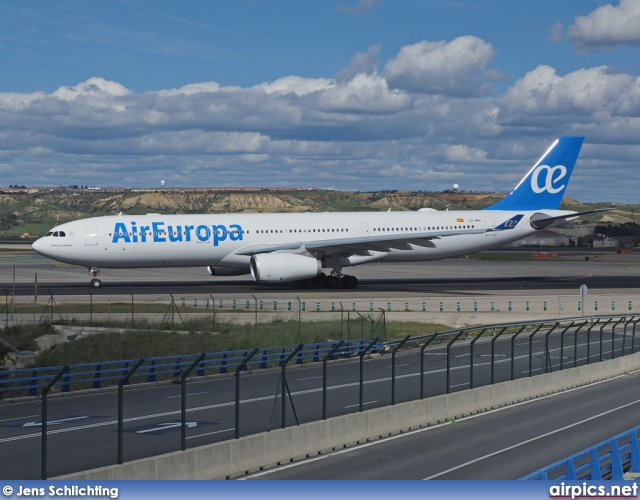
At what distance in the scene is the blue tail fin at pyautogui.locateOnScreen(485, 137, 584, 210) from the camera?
70875 millimetres

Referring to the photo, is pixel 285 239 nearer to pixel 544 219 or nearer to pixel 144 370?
pixel 544 219

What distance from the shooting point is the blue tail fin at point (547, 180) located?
70875 millimetres

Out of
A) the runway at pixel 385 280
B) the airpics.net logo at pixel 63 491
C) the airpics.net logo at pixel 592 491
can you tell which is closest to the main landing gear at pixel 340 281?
the runway at pixel 385 280

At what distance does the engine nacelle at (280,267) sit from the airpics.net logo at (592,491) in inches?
1736

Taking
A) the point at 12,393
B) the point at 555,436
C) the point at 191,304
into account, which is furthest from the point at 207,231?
Result: the point at 555,436

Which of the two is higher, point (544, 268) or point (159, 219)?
point (159, 219)

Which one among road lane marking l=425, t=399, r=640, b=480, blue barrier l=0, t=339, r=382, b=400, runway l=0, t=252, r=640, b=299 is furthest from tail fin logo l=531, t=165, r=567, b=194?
road lane marking l=425, t=399, r=640, b=480

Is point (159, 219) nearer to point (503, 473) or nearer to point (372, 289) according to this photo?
point (372, 289)

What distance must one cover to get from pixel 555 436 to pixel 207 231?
3924 cm

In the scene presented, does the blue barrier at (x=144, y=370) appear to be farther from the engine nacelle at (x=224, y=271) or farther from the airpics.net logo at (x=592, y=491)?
the engine nacelle at (x=224, y=271)

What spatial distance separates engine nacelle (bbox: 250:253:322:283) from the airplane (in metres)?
0.06

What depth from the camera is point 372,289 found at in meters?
63.8

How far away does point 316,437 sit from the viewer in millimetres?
20578

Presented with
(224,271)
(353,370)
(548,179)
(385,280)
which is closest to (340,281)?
(224,271)
